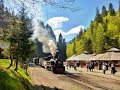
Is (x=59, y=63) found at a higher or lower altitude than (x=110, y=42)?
lower

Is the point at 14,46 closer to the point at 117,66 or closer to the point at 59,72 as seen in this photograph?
the point at 59,72

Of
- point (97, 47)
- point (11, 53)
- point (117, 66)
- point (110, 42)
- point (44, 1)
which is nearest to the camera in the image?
point (44, 1)

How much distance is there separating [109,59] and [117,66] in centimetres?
350

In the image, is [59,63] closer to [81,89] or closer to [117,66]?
[117,66]

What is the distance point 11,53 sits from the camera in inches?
1388

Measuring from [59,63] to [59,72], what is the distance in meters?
1.99

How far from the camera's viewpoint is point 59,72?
48156 mm

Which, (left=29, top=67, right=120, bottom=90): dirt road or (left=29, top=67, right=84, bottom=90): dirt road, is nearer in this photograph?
(left=29, top=67, right=120, bottom=90): dirt road

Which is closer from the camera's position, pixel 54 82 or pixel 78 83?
pixel 78 83

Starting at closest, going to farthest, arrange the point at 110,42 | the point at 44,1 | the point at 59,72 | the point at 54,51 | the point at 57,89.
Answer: the point at 44,1 → the point at 57,89 → the point at 59,72 → the point at 54,51 → the point at 110,42

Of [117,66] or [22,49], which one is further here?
[117,66]

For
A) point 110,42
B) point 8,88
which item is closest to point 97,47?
point 110,42

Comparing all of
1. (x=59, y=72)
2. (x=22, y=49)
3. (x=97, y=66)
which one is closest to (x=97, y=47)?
(x=97, y=66)

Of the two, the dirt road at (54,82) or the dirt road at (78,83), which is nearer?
the dirt road at (78,83)
